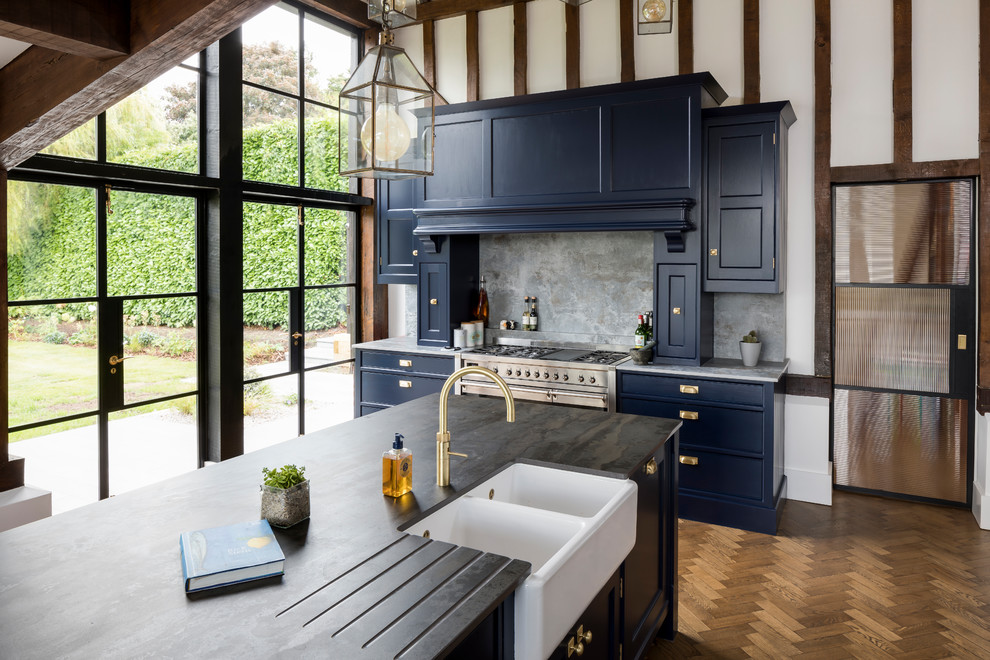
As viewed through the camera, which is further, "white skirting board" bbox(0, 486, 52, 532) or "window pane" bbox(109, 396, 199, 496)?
"window pane" bbox(109, 396, 199, 496)

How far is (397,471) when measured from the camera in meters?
2.12

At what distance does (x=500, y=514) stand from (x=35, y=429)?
3192 millimetres

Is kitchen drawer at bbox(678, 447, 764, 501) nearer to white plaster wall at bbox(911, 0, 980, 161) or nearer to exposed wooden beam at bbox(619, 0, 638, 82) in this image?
white plaster wall at bbox(911, 0, 980, 161)

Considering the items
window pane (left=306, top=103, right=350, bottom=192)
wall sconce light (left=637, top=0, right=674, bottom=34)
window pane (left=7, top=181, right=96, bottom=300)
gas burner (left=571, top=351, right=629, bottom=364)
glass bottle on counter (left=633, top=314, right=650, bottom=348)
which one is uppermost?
window pane (left=306, top=103, right=350, bottom=192)

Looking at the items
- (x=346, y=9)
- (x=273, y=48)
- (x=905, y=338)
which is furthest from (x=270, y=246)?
(x=905, y=338)

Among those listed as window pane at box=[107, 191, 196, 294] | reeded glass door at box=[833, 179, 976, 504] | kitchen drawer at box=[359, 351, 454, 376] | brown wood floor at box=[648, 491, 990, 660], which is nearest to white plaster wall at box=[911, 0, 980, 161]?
reeded glass door at box=[833, 179, 976, 504]

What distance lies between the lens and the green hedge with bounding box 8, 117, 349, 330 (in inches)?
154

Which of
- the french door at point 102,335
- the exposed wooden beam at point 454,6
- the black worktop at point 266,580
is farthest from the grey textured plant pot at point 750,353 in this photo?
the french door at point 102,335

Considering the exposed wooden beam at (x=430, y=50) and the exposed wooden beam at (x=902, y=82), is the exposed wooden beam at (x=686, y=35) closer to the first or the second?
the exposed wooden beam at (x=902, y=82)

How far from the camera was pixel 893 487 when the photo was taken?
4836 mm

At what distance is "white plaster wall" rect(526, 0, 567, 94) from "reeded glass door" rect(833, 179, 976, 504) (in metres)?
2.38

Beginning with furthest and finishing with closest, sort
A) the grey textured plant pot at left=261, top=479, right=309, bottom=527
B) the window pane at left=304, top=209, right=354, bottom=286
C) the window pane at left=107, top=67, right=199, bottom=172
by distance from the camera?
the window pane at left=304, top=209, right=354, bottom=286 < the window pane at left=107, top=67, right=199, bottom=172 < the grey textured plant pot at left=261, top=479, right=309, bottom=527

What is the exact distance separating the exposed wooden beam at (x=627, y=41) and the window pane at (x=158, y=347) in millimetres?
3637

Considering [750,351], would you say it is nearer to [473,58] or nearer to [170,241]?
[473,58]
